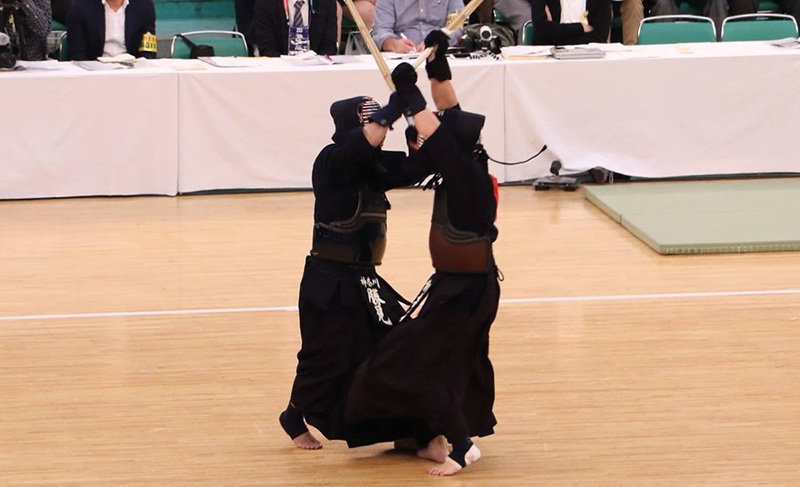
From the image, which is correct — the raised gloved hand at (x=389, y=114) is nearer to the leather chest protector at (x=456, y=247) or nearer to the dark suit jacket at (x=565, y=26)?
the leather chest protector at (x=456, y=247)

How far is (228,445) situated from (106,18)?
6.12 meters

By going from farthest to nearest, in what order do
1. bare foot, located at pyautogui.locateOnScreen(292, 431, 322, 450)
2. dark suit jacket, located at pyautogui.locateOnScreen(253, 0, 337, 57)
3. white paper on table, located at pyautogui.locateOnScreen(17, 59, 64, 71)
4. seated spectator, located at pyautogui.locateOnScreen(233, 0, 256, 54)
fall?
seated spectator, located at pyautogui.locateOnScreen(233, 0, 256, 54) → dark suit jacket, located at pyautogui.locateOnScreen(253, 0, 337, 57) → white paper on table, located at pyautogui.locateOnScreen(17, 59, 64, 71) → bare foot, located at pyautogui.locateOnScreen(292, 431, 322, 450)

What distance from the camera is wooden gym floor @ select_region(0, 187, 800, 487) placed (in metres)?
4.26

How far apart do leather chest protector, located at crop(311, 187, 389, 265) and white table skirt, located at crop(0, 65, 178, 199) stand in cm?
477

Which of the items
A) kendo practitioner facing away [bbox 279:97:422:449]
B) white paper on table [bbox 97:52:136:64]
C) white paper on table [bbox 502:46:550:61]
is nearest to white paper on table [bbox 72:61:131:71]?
white paper on table [bbox 97:52:136:64]

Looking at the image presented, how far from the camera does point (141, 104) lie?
28.7 ft

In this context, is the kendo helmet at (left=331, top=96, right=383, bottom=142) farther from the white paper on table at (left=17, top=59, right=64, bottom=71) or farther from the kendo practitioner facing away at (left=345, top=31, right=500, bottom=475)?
the white paper on table at (left=17, top=59, right=64, bottom=71)

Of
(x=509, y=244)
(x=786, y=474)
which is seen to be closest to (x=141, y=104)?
(x=509, y=244)

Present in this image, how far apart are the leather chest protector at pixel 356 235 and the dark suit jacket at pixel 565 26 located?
644 centimetres

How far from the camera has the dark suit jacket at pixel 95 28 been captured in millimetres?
9719

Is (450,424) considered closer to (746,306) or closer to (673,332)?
(673,332)

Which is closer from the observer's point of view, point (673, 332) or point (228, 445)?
point (228, 445)

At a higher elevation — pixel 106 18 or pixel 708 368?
pixel 106 18

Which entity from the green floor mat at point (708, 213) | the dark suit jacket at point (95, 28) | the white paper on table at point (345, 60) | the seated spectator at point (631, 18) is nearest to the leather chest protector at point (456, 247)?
the green floor mat at point (708, 213)
